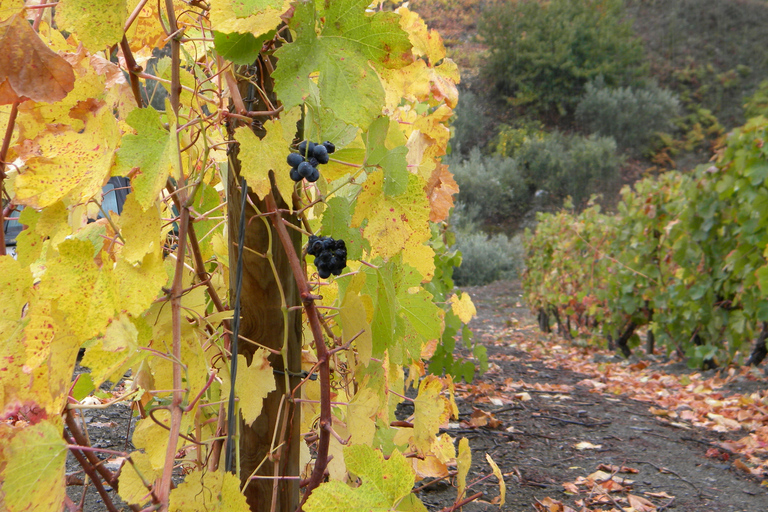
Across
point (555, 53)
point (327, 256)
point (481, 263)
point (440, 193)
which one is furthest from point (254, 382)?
point (555, 53)

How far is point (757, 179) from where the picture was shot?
146 inches

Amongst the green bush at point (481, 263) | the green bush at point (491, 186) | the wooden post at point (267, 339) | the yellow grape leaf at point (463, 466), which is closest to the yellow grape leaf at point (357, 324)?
the wooden post at point (267, 339)

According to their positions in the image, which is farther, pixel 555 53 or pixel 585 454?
pixel 555 53

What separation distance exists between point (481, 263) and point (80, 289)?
12902 millimetres

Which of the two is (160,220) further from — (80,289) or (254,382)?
(254,382)

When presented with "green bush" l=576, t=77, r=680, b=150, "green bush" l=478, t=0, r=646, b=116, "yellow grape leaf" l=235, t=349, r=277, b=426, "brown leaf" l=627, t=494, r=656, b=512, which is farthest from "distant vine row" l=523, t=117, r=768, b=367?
"green bush" l=478, t=0, r=646, b=116

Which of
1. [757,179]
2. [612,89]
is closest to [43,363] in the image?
[757,179]

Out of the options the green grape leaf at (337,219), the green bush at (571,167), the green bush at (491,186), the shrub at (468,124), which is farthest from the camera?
the shrub at (468,124)

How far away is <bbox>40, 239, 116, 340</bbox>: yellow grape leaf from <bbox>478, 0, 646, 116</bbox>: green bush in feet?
74.3

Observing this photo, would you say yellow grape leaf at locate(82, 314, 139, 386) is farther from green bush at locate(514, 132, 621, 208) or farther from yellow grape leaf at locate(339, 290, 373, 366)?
green bush at locate(514, 132, 621, 208)

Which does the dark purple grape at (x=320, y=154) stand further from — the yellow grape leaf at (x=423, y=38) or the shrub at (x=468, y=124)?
the shrub at (x=468, y=124)

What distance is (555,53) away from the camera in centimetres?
2197

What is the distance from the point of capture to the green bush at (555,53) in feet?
71.6

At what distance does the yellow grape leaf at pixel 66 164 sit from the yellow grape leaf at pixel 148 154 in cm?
3
